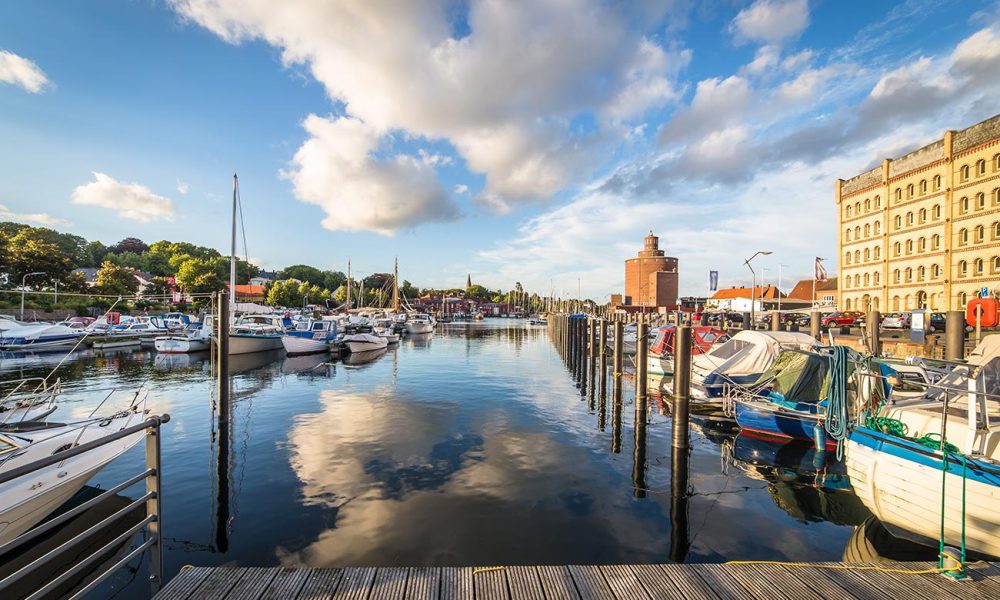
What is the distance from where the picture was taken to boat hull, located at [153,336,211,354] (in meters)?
36.8

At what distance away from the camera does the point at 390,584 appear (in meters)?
4.70

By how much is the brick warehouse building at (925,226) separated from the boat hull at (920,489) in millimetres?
56216

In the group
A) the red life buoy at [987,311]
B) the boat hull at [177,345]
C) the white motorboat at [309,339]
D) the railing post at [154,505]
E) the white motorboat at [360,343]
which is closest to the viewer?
the railing post at [154,505]

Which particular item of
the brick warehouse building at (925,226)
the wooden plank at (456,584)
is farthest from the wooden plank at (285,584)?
the brick warehouse building at (925,226)

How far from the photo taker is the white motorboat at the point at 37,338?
3397 cm

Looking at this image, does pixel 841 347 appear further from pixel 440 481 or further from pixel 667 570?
pixel 440 481

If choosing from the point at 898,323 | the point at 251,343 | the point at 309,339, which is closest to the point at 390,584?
the point at 309,339

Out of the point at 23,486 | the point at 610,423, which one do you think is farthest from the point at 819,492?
the point at 23,486

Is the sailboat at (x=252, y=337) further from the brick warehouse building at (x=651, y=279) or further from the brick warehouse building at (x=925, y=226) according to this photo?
the brick warehouse building at (x=651, y=279)

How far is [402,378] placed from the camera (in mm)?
25531

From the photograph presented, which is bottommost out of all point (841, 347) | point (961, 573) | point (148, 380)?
point (148, 380)

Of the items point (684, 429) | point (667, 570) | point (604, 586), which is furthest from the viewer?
point (684, 429)

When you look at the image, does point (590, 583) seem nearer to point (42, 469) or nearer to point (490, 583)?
point (490, 583)

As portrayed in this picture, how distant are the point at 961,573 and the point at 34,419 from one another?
670 inches
